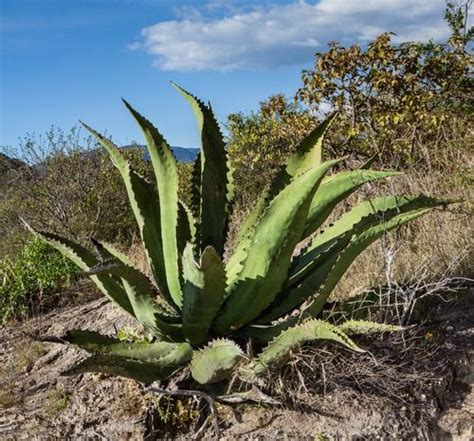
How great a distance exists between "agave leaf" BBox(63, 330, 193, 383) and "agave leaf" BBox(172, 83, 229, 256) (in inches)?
21.7

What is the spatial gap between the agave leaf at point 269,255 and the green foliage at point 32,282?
262 cm

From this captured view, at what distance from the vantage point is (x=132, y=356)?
11.3 ft

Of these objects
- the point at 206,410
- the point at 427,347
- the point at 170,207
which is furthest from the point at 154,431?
the point at 427,347

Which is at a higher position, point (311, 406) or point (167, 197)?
point (167, 197)

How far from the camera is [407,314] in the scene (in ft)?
13.0

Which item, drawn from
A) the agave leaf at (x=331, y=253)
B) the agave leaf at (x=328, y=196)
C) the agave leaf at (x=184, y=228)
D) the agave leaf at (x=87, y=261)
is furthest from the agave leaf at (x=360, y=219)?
the agave leaf at (x=87, y=261)

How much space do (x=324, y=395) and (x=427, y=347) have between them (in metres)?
0.69

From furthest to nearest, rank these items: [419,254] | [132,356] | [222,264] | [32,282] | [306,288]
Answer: [32,282]
[419,254]
[306,288]
[132,356]
[222,264]

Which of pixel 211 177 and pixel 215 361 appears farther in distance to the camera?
pixel 211 177

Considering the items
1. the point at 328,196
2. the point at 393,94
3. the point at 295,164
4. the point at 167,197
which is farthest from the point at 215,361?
the point at 393,94

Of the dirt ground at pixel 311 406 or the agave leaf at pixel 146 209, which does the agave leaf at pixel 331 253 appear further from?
the agave leaf at pixel 146 209

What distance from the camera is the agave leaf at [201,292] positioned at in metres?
3.18

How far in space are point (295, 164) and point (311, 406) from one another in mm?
1215

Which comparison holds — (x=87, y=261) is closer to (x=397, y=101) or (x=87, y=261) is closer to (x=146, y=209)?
(x=146, y=209)
